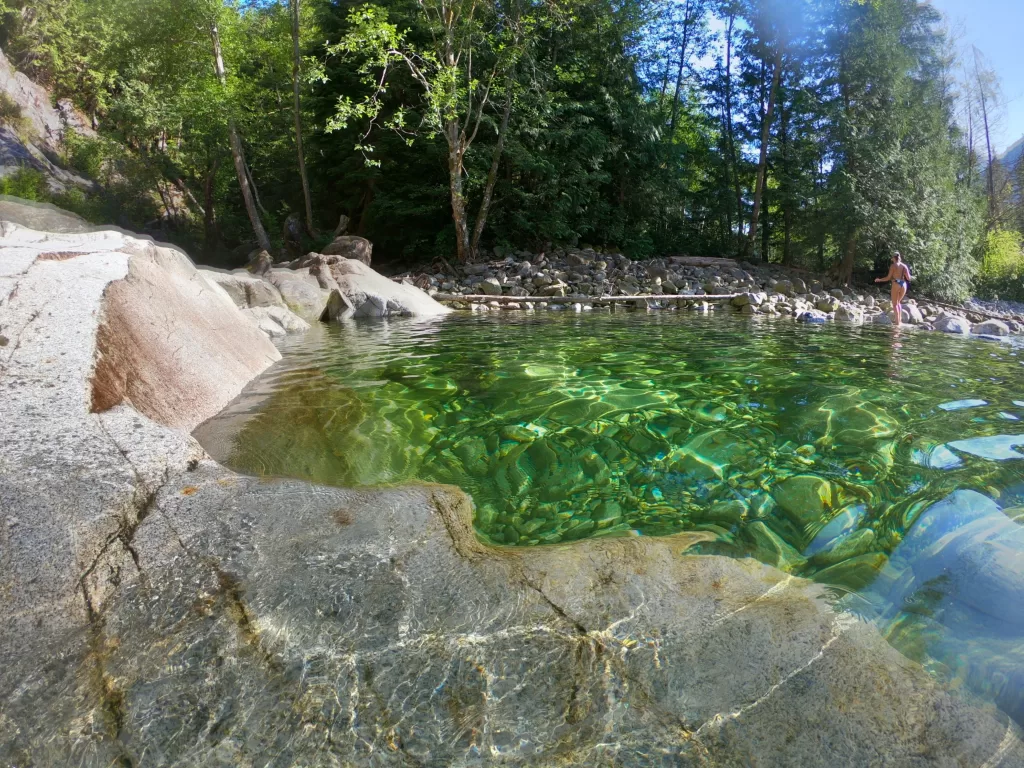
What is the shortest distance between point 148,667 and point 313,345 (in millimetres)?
5838

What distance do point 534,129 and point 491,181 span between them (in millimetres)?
1952

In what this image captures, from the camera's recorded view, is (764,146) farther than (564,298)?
Yes

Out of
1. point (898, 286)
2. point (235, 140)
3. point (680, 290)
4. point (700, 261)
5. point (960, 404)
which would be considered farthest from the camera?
point (700, 261)

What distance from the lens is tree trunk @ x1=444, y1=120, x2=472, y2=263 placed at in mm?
15781

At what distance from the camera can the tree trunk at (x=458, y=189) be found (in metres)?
15.8

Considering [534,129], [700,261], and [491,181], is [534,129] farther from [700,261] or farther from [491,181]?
[700,261]

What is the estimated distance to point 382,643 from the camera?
1478 millimetres

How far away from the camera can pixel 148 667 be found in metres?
1.39

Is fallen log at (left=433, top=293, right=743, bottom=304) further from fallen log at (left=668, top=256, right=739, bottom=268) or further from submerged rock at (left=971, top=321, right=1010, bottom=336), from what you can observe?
fallen log at (left=668, top=256, right=739, bottom=268)

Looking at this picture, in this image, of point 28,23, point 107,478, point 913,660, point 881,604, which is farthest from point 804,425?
point 28,23

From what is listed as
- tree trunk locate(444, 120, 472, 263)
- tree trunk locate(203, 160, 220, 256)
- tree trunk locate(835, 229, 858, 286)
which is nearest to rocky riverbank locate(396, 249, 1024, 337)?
tree trunk locate(835, 229, 858, 286)

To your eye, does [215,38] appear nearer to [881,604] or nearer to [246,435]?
[246,435]

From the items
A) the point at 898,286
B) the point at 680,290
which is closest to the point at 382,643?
the point at 898,286

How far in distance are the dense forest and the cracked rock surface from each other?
1463 centimetres
